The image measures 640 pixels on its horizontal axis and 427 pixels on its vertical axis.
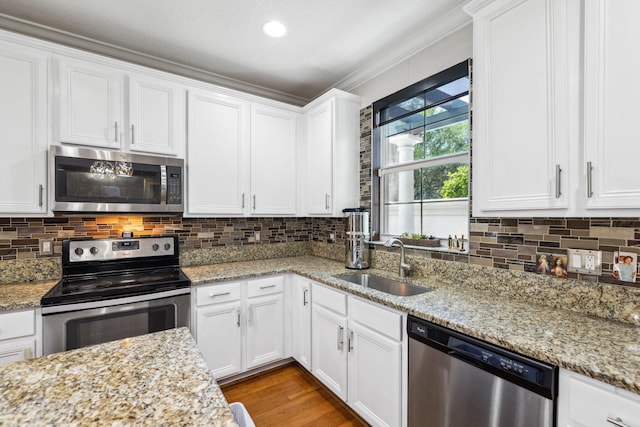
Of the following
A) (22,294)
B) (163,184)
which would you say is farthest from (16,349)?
(163,184)

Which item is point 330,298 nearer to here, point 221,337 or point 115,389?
point 221,337

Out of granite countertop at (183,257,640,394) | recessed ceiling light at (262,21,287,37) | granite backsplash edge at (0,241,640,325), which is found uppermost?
recessed ceiling light at (262,21,287,37)

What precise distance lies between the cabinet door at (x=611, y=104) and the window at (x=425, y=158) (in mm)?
870

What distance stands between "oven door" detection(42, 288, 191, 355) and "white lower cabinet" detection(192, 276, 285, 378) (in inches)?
6.4

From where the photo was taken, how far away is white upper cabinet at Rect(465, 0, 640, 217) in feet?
3.79

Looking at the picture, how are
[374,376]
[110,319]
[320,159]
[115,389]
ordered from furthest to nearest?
[320,159]
[110,319]
[374,376]
[115,389]

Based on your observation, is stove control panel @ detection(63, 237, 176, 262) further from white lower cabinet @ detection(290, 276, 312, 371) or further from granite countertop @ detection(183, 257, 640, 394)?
granite countertop @ detection(183, 257, 640, 394)

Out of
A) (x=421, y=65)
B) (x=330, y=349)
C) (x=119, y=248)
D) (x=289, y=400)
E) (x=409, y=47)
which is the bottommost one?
(x=289, y=400)

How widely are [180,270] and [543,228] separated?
256 cm

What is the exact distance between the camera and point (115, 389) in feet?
2.71

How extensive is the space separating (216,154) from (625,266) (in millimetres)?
2656

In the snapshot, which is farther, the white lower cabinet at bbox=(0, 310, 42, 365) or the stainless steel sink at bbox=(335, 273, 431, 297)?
the stainless steel sink at bbox=(335, 273, 431, 297)

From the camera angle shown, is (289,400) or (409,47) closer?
(289,400)

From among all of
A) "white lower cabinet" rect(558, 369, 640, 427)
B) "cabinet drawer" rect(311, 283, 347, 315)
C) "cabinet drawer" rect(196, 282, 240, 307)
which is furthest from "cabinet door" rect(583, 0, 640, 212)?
"cabinet drawer" rect(196, 282, 240, 307)
